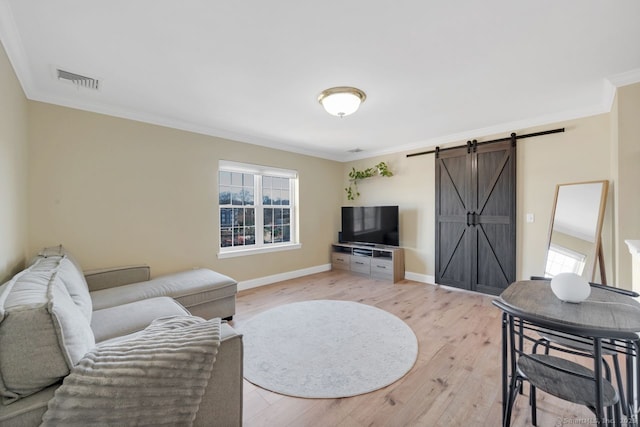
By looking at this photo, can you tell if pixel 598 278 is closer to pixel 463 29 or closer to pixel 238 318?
pixel 463 29

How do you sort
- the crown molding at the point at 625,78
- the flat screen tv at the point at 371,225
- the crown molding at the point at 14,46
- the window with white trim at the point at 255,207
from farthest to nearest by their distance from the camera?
the flat screen tv at the point at 371,225
the window with white trim at the point at 255,207
the crown molding at the point at 625,78
the crown molding at the point at 14,46

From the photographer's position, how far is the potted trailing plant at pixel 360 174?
4.98m

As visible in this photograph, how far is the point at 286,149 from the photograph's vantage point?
4.75 meters

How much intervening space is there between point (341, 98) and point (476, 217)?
2817 millimetres

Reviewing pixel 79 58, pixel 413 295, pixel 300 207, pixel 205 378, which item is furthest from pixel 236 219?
pixel 205 378

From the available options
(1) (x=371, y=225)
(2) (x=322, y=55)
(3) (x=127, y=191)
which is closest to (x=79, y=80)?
(3) (x=127, y=191)

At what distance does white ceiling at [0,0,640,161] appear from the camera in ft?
5.25

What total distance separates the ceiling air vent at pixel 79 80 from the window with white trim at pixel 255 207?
167cm

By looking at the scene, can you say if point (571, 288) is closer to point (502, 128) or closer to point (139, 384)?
point (139, 384)

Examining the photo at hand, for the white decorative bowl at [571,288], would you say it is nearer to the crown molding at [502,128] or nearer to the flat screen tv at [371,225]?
the crown molding at [502,128]

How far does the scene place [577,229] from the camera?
2996mm

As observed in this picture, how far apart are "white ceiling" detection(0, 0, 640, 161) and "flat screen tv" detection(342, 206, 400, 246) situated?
1.95m

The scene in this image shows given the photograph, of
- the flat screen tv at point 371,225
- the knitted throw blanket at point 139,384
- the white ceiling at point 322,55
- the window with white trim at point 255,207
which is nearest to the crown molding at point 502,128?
the white ceiling at point 322,55

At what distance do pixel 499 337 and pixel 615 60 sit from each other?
2592 millimetres
